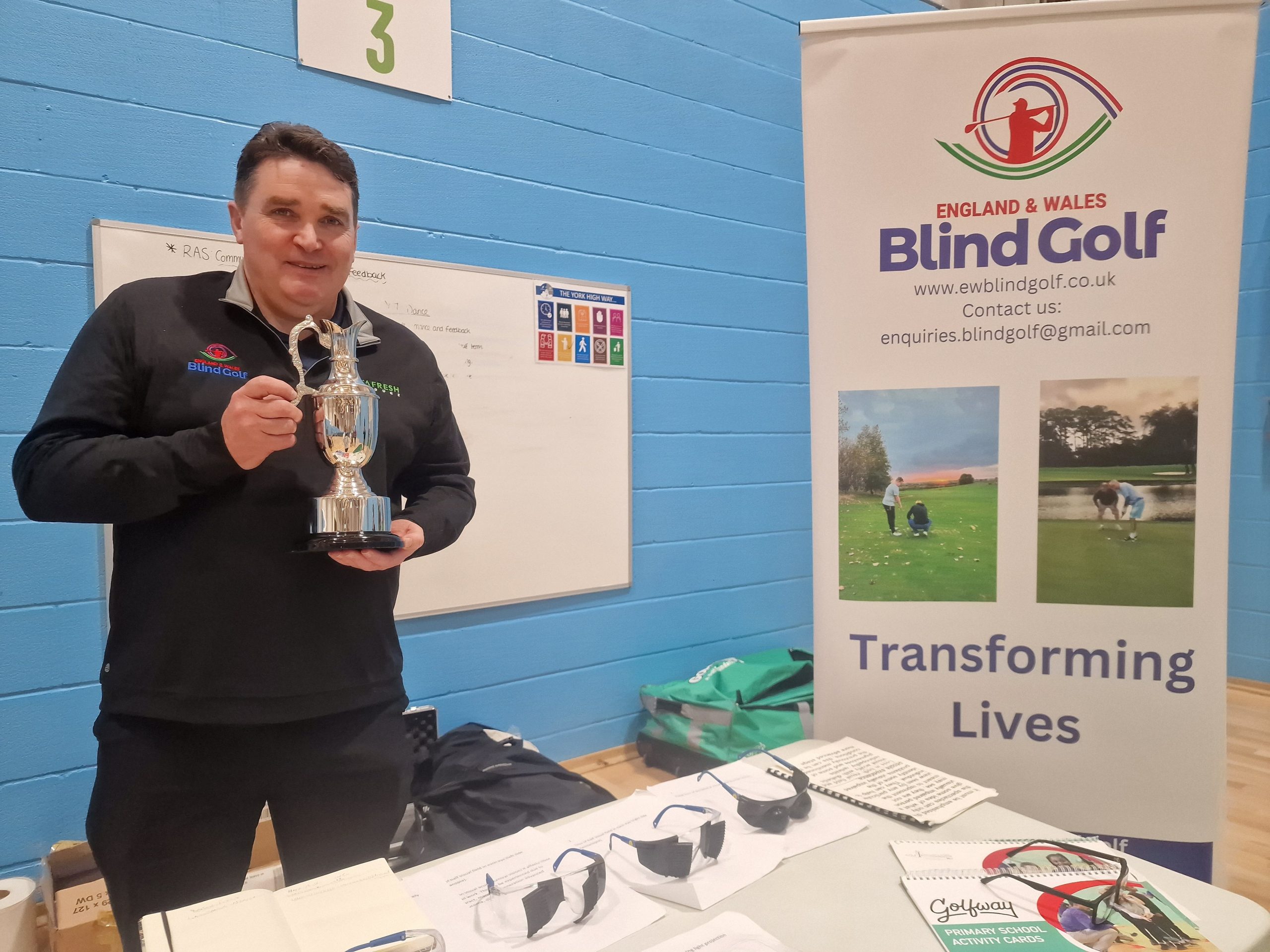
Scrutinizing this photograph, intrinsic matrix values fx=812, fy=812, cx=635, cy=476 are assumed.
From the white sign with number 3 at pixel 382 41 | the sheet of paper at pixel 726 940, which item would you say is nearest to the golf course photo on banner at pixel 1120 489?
the sheet of paper at pixel 726 940

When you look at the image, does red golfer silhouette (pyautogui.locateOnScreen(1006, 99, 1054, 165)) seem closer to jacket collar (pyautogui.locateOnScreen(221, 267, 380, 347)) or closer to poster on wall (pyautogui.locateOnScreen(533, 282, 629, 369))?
jacket collar (pyautogui.locateOnScreen(221, 267, 380, 347))

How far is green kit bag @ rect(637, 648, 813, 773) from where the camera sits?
277cm

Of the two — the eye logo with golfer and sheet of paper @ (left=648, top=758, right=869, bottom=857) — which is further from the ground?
the eye logo with golfer

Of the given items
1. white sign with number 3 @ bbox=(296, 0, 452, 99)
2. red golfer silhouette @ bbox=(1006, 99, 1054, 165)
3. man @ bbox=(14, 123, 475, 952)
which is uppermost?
white sign with number 3 @ bbox=(296, 0, 452, 99)

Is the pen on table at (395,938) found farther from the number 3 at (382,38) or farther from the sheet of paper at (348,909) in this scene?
the number 3 at (382,38)

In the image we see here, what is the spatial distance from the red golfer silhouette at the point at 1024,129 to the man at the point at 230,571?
3.97ft

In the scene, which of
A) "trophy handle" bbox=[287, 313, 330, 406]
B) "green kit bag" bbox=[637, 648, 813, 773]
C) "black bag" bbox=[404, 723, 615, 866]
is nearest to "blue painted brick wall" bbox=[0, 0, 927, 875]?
"green kit bag" bbox=[637, 648, 813, 773]

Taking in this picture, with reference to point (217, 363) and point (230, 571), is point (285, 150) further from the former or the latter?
point (230, 571)

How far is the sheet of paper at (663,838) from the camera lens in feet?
3.17

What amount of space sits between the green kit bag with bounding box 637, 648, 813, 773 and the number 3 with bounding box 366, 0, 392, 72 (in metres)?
2.26

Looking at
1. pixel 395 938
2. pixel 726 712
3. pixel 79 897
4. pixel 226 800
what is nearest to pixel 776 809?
pixel 395 938

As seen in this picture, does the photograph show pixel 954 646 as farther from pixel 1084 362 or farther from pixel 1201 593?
pixel 1084 362

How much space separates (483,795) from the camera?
2.19 meters

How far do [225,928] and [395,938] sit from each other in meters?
0.17
